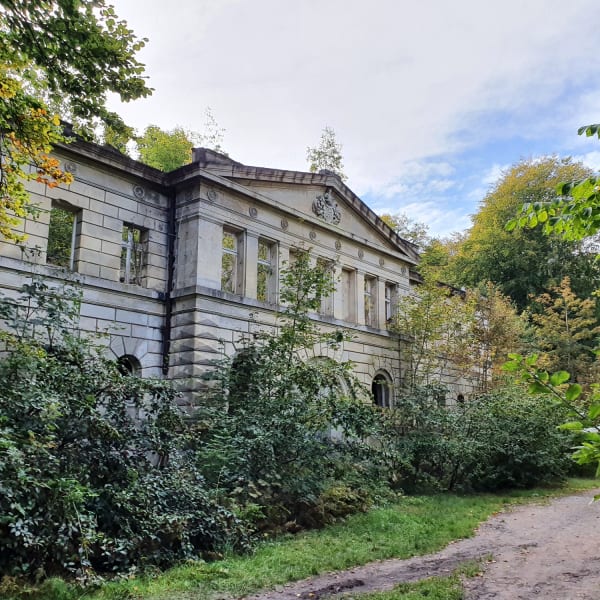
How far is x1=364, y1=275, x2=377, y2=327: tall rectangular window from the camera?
2122 centimetres

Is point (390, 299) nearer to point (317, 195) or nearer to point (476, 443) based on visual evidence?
point (317, 195)

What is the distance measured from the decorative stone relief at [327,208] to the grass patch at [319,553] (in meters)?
9.68

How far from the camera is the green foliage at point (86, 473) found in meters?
6.43

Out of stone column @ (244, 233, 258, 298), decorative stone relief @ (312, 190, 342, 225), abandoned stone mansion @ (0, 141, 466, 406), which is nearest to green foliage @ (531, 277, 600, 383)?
decorative stone relief @ (312, 190, 342, 225)

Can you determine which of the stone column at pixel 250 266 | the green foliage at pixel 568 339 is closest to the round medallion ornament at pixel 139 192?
the stone column at pixel 250 266

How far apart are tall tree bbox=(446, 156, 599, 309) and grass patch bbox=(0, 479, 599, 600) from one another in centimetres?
2234

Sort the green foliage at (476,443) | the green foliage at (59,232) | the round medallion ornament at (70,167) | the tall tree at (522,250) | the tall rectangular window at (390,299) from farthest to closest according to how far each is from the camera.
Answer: the tall tree at (522,250) < the tall rectangular window at (390,299) < the green foliage at (59,232) < the green foliage at (476,443) < the round medallion ornament at (70,167)

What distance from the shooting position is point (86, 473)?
7.57 metres

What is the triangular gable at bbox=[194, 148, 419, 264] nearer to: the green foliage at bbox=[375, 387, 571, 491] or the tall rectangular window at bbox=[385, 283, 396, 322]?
the tall rectangular window at bbox=[385, 283, 396, 322]

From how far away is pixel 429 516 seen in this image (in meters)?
11.4

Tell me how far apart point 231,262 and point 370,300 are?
6.60 metres

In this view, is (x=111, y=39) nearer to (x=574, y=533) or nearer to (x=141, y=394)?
(x=141, y=394)

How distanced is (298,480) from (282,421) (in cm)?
111

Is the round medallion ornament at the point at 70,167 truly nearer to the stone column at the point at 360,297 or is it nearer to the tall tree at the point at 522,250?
the stone column at the point at 360,297
